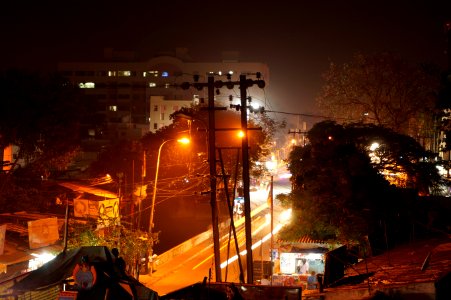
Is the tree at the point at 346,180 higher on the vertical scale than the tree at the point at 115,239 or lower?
higher

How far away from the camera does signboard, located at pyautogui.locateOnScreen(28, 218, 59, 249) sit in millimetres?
20484

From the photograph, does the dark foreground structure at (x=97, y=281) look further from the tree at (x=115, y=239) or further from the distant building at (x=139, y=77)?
the distant building at (x=139, y=77)

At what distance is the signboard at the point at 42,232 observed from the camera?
67.2 feet

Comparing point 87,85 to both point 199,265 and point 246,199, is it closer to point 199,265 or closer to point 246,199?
point 199,265

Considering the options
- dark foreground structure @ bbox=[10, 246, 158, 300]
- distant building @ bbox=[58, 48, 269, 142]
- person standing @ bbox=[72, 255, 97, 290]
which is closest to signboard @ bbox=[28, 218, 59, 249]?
dark foreground structure @ bbox=[10, 246, 158, 300]

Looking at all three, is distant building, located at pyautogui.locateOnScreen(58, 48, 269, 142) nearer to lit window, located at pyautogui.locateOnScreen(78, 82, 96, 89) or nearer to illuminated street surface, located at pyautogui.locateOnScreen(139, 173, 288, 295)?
lit window, located at pyautogui.locateOnScreen(78, 82, 96, 89)

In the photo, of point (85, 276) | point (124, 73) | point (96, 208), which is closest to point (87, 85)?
point (124, 73)

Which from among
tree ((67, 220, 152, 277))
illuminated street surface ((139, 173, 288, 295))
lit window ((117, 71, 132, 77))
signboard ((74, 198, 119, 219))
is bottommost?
illuminated street surface ((139, 173, 288, 295))

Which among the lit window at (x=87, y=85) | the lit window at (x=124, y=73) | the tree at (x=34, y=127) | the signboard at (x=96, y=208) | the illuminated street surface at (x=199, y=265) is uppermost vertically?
the lit window at (x=124, y=73)

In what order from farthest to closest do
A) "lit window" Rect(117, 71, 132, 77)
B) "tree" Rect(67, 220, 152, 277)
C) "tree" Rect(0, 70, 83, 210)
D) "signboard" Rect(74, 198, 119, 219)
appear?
1. "lit window" Rect(117, 71, 132, 77)
2. "tree" Rect(0, 70, 83, 210)
3. "signboard" Rect(74, 198, 119, 219)
4. "tree" Rect(67, 220, 152, 277)

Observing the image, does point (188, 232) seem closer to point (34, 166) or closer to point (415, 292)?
point (34, 166)

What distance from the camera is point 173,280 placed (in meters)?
28.4

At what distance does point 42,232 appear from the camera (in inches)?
824

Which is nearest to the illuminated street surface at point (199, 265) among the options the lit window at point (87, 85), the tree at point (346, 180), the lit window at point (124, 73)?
the tree at point (346, 180)
